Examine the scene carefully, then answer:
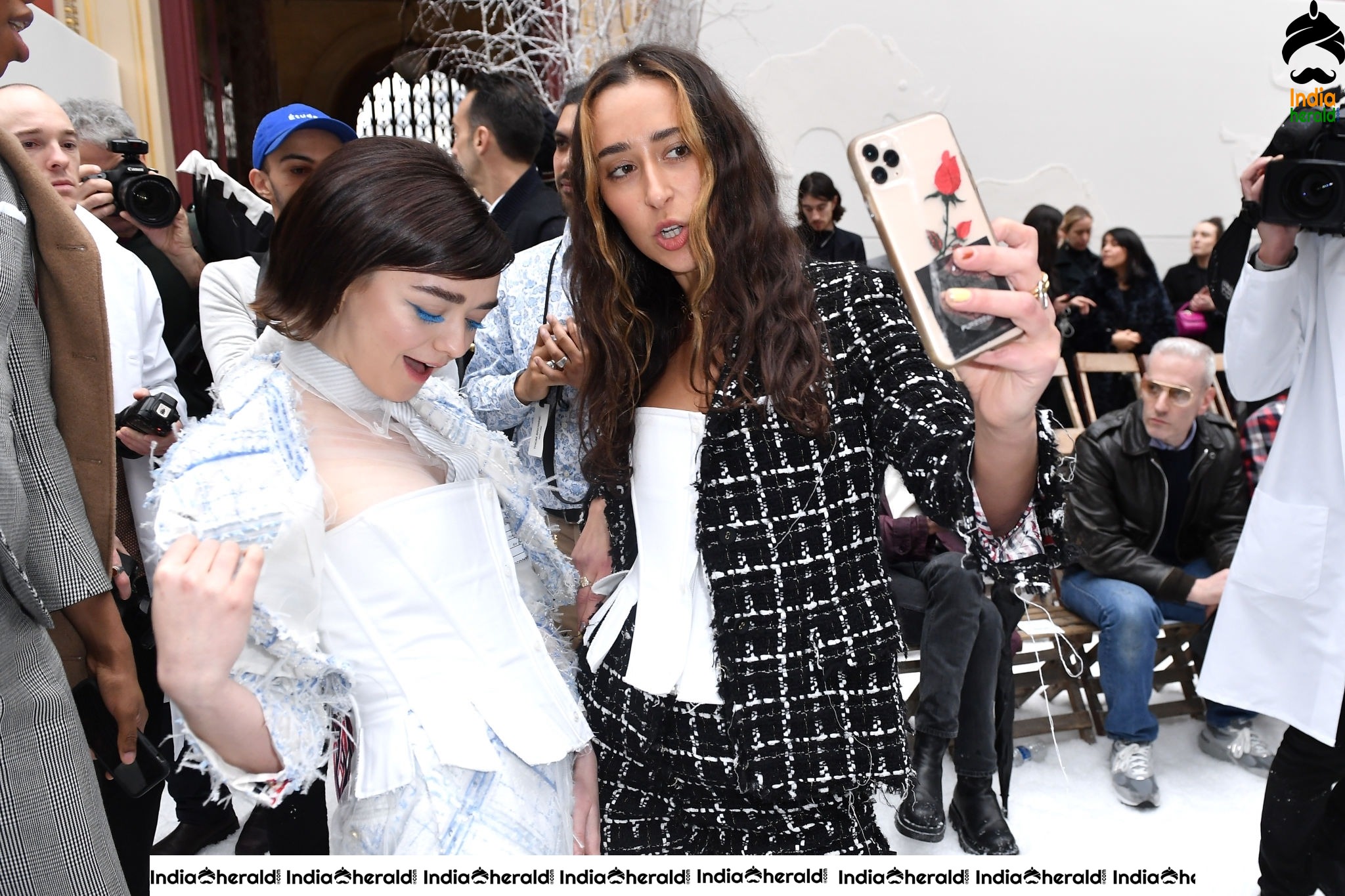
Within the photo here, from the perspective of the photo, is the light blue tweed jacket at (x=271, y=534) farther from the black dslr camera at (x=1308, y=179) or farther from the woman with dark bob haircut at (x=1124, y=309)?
the woman with dark bob haircut at (x=1124, y=309)

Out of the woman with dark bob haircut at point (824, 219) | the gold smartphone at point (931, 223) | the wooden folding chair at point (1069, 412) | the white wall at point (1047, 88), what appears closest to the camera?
the gold smartphone at point (931, 223)

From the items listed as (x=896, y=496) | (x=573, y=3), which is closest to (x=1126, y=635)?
(x=896, y=496)

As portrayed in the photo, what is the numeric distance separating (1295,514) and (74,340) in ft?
7.73

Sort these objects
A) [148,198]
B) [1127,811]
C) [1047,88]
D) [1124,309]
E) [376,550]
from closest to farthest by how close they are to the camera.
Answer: [376,550] < [148,198] < [1127,811] < [1124,309] < [1047,88]

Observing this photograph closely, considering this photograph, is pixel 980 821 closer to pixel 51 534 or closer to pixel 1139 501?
pixel 1139 501

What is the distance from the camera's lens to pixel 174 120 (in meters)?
6.25

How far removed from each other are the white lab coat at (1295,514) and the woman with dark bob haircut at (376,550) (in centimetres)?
170

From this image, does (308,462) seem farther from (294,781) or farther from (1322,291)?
(1322,291)

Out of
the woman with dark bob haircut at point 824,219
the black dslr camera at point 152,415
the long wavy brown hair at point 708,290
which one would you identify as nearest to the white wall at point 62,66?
the black dslr camera at point 152,415

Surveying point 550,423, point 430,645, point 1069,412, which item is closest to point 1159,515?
point 1069,412

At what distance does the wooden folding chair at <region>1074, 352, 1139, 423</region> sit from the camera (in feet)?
18.0

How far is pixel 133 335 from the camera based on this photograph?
254cm

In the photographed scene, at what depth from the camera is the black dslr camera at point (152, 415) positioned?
214 centimetres

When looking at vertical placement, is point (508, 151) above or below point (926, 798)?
above
